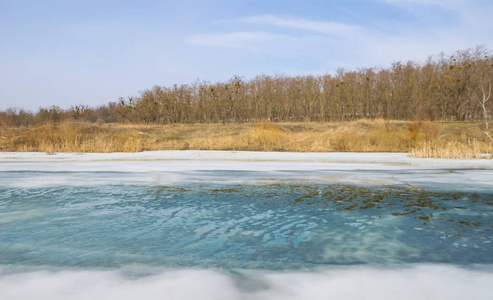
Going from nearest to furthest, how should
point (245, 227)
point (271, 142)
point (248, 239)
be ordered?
1. point (248, 239)
2. point (245, 227)
3. point (271, 142)

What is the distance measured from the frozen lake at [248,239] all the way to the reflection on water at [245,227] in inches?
0.7

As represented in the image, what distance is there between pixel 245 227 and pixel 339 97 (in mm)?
31659

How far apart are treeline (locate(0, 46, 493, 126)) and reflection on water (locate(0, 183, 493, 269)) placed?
93.6 feet

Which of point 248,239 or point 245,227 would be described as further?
point 245,227

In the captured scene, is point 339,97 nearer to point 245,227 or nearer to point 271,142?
point 271,142

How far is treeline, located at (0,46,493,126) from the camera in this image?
1331 inches

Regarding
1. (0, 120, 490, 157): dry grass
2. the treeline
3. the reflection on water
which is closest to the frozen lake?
the reflection on water

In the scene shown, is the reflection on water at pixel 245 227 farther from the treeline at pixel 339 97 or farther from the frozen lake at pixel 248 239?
the treeline at pixel 339 97

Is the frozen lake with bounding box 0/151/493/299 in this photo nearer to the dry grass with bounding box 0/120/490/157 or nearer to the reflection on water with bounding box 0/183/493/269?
the reflection on water with bounding box 0/183/493/269

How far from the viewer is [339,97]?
34.5m

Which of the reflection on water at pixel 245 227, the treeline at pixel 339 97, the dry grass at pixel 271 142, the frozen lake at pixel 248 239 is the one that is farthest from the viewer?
the treeline at pixel 339 97

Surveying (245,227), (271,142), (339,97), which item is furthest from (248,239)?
(339,97)

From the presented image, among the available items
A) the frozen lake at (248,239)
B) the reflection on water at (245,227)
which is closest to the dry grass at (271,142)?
the frozen lake at (248,239)

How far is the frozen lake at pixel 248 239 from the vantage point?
2787 mm
